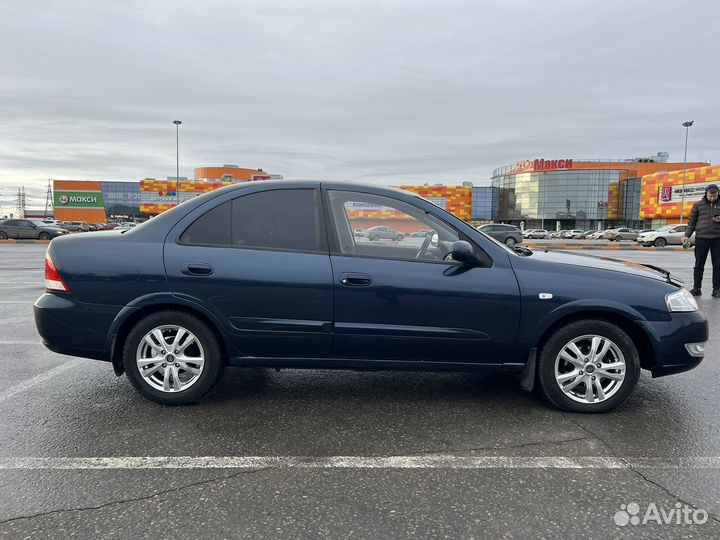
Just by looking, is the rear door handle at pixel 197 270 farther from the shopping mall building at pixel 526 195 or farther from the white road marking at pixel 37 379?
the shopping mall building at pixel 526 195

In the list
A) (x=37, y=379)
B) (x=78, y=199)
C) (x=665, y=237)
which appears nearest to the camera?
(x=37, y=379)

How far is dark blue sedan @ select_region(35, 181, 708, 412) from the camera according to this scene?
10.9ft

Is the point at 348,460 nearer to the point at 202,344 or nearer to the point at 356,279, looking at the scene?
the point at 356,279

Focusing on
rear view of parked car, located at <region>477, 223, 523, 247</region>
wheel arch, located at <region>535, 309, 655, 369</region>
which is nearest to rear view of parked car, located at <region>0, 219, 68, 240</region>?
rear view of parked car, located at <region>477, 223, 523, 247</region>

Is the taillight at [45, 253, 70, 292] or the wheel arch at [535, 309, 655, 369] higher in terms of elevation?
the taillight at [45, 253, 70, 292]

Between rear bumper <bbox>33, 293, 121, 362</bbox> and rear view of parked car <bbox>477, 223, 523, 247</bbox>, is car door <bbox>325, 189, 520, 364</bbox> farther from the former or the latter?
rear view of parked car <bbox>477, 223, 523, 247</bbox>

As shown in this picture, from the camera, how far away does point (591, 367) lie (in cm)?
335

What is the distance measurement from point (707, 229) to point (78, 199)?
74304mm

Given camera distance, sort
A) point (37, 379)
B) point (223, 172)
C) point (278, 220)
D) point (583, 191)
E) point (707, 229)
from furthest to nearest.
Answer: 1. point (223, 172)
2. point (583, 191)
3. point (707, 229)
4. point (37, 379)
5. point (278, 220)

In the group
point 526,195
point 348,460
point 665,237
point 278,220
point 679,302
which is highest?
point 526,195

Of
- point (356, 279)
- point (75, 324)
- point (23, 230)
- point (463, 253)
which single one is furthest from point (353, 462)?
point (23, 230)

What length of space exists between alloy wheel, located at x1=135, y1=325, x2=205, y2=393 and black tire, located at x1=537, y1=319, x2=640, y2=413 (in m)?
2.41

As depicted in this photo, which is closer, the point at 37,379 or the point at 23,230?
the point at 37,379

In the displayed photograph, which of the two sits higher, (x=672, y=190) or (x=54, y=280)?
(x=672, y=190)
